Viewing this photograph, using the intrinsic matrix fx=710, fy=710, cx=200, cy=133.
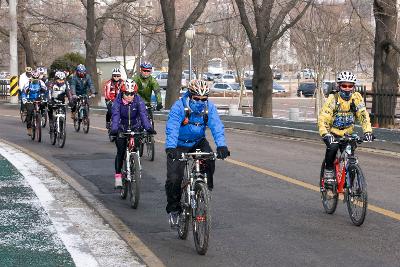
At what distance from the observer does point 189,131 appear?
740 cm

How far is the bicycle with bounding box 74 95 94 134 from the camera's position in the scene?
1974 centimetres

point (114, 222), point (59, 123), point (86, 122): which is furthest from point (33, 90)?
point (114, 222)

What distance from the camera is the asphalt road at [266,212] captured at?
6992mm

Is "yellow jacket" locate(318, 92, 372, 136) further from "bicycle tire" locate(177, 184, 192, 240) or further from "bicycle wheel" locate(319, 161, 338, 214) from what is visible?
"bicycle tire" locate(177, 184, 192, 240)

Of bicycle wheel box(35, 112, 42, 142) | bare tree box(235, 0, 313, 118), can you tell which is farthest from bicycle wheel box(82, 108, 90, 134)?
bare tree box(235, 0, 313, 118)

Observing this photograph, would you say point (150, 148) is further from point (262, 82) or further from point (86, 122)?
point (262, 82)

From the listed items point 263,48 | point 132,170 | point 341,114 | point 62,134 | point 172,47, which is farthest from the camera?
point 172,47

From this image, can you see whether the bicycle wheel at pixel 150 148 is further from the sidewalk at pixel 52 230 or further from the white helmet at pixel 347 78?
the white helmet at pixel 347 78

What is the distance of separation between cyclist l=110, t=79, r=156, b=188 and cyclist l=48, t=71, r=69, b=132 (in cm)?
756

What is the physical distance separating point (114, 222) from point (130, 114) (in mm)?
2038

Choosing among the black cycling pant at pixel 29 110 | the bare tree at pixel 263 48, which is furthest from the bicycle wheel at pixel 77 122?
the bare tree at pixel 263 48

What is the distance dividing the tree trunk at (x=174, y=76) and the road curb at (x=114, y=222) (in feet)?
67.3

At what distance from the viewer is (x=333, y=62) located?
4338 cm

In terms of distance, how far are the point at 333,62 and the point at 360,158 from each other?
2912 cm
